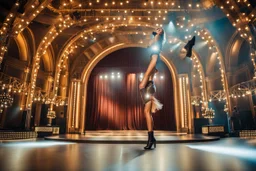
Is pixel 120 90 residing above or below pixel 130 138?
above

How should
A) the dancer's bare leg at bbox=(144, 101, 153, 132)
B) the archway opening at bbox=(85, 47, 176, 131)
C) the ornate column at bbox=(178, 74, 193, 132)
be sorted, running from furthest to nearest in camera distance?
the archway opening at bbox=(85, 47, 176, 131)
the ornate column at bbox=(178, 74, 193, 132)
the dancer's bare leg at bbox=(144, 101, 153, 132)

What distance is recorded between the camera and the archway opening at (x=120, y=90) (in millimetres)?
11766

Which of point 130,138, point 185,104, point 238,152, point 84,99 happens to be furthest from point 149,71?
point 84,99

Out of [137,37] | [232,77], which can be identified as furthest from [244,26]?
[137,37]

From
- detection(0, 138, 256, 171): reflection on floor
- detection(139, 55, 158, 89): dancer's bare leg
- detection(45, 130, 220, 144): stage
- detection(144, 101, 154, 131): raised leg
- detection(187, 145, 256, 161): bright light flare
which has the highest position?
detection(139, 55, 158, 89): dancer's bare leg

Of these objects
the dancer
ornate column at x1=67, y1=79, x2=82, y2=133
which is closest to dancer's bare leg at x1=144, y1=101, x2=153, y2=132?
the dancer

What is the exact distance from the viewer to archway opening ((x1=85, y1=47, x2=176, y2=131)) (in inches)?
463

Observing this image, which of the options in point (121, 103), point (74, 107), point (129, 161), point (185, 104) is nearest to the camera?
point (129, 161)

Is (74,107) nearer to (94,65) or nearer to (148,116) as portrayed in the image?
(94,65)

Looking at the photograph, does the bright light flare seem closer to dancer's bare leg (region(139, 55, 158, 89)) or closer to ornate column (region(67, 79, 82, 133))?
dancer's bare leg (region(139, 55, 158, 89))

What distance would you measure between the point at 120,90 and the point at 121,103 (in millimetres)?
1010

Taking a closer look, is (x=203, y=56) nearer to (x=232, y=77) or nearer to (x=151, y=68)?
(x=232, y=77)

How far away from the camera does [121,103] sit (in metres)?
12.2

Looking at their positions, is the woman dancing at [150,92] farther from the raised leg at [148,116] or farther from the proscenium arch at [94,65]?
the proscenium arch at [94,65]
